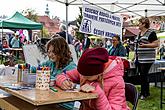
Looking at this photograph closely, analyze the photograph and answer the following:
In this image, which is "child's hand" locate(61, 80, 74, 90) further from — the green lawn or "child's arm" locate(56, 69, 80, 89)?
the green lawn

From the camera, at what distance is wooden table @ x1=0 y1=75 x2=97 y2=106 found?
1587mm

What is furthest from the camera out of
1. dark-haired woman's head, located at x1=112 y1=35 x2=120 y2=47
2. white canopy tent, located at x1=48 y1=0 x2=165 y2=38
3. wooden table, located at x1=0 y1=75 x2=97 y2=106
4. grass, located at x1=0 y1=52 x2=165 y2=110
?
white canopy tent, located at x1=48 y1=0 x2=165 y2=38

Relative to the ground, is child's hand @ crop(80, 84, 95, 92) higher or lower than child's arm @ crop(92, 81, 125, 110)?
higher

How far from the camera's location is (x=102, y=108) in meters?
1.79

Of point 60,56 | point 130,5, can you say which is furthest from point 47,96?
point 130,5

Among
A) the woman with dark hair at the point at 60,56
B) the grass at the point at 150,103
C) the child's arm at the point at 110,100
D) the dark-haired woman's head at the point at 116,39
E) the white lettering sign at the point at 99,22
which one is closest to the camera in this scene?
the child's arm at the point at 110,100

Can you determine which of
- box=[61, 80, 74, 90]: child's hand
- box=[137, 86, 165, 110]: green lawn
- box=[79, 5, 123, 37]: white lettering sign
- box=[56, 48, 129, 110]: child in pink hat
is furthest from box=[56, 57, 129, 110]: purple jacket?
box=[79, 5, 123, 37]: white lettering sign

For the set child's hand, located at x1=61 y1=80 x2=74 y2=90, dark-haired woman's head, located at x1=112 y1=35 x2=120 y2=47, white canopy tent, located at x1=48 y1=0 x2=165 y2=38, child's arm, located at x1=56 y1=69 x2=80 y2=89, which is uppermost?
white canopy tent, located at x1=48 y1=0 x2=165 y2=38

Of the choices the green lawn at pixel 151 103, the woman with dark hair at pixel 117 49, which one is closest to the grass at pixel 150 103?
the green lawn at pixel 151 103

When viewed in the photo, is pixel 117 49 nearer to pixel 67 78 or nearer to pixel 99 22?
pixel 99 22

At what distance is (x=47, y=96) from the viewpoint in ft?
5.56

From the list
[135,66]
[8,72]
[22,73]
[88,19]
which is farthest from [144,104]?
[22,73]

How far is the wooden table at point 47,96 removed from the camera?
5.21 ft

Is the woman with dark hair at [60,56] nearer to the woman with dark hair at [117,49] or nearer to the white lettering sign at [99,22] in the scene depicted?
the white lettering sign at [99,22]
